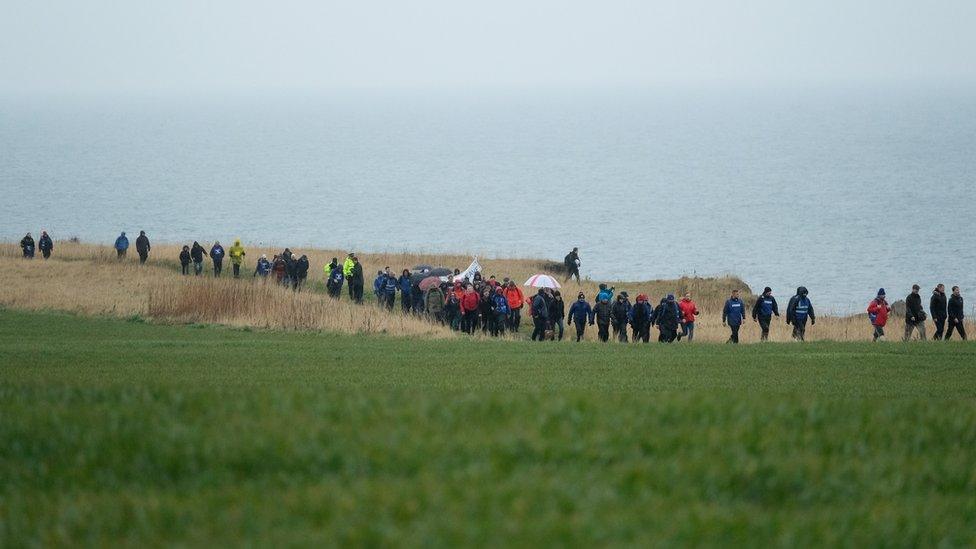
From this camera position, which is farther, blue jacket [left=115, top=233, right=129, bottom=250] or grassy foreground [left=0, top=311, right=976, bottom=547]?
blue jacket [left=115, top=233, right=129, bottom=250]

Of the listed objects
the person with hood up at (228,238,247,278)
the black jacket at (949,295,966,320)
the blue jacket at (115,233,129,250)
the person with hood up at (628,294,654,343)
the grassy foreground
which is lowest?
the grassy foreground

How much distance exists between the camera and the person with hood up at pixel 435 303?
33.2 meters

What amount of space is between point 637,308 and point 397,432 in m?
21.2

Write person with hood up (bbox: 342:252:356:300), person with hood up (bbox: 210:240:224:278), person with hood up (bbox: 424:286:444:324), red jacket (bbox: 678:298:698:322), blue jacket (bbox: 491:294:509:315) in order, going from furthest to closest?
person with hood up (bbox: 210:240:224:278) → person with hood up (bbox: 342:252:356:300) → person with hood up (bbox: 424:286:444:324) → blue jacket (bbox: 491:294:509:315) → red jacket (bbox: 678:298:698:322)

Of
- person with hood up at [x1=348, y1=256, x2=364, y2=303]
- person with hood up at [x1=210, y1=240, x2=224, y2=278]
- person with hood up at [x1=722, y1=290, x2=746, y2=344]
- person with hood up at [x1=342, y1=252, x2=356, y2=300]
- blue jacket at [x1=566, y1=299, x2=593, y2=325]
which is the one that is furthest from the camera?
person with hood up at [x1=210, y1=240, x2=224, y2=278]

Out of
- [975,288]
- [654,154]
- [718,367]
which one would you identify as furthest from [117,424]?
[654,154]

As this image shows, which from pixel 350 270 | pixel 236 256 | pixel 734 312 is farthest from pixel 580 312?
pixel 236 256

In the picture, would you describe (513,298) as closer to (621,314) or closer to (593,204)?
(621,314)

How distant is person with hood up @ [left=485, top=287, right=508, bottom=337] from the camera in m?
A: 31.3

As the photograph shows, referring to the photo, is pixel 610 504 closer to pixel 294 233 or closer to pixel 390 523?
pixel 390 523

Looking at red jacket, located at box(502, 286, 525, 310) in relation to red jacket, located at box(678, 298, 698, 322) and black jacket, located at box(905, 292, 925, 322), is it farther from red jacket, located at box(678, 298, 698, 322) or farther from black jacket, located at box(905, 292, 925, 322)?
black jacket, located at box(905, 292, 925, 322)

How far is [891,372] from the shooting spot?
67.9ft

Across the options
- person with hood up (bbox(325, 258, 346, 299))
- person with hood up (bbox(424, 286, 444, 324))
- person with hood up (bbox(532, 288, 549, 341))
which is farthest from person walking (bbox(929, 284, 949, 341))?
person with hood up (bbox(325, 258, 346, 299))

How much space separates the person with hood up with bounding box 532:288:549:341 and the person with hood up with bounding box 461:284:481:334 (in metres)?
1.41
